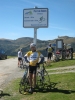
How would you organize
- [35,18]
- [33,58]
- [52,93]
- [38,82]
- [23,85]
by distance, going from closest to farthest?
[52,93] → [33,58] → [23,85] → [38,82] → [35,18]

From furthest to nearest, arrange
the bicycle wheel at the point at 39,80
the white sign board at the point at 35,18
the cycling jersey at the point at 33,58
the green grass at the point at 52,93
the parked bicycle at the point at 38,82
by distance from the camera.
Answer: the white sign board at the point at 35,18
the bicycle wheel at the point at 39,80
the parked bicycle at the point at 38,82
the cycling jersey at the point at 33,58
the green grass at the point at 52,93

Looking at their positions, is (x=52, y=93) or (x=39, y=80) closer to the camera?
(x=52, y=93)

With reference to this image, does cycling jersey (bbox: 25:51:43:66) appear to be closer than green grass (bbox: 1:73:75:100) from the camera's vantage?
No

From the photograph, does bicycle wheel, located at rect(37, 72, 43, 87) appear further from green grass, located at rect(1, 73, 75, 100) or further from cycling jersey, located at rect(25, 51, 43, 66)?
cycling jersey, located at rect(25, 51, 43, 66)

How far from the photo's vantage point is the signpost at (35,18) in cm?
2097

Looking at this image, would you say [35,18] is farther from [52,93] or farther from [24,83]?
[52,93]

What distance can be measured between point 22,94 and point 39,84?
201cm

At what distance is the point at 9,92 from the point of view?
1104cm

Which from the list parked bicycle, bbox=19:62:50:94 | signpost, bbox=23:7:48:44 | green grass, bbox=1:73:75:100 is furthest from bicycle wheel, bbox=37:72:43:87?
signpost, bbox=23:7:48:44

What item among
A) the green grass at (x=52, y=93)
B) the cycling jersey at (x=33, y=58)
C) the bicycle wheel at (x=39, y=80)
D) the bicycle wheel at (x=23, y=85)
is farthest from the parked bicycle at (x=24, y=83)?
the bicycle wheel at (x=39, y=80)

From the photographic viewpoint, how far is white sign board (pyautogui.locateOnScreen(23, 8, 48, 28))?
20969mm

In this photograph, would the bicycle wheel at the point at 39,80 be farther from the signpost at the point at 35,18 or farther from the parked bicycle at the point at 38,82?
the signpost at the point at 35,18

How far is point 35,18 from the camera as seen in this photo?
21703 millimetres

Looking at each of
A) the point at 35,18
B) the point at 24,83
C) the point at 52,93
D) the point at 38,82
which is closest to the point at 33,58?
the point at 24,83
